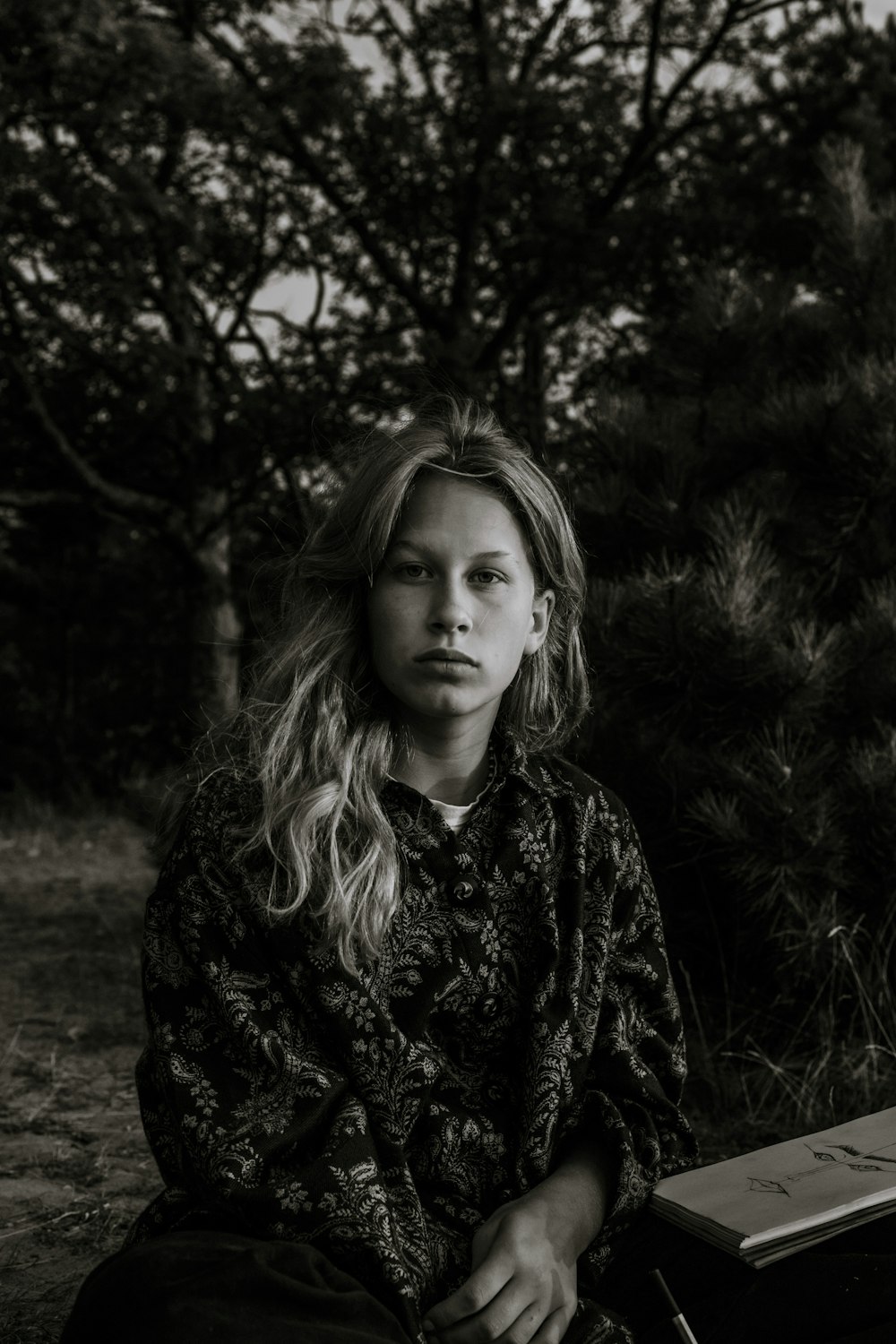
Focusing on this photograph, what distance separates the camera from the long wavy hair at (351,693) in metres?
1.69

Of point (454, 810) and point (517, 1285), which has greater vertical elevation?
point (454, 810)

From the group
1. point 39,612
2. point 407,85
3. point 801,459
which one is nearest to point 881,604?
point 801,459

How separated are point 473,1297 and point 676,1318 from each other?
0.25 metres

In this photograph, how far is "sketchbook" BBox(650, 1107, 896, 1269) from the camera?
1.44 meters

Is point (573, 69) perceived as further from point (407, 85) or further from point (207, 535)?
point (207, 535)

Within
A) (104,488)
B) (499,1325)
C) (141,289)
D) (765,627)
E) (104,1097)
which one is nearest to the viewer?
(499,1325)

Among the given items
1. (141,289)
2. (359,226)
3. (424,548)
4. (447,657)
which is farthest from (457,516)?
(359,226)

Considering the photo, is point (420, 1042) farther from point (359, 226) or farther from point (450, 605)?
point (359, 226)

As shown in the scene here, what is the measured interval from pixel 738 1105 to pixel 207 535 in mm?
8652

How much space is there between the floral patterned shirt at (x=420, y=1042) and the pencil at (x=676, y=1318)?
3.7 inches

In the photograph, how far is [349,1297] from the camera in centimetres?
134

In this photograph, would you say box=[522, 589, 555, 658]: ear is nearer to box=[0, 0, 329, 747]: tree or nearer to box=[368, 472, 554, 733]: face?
box=[368, 472, 554, 733]: face

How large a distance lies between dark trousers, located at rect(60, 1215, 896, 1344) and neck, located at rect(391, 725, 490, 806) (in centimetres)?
71

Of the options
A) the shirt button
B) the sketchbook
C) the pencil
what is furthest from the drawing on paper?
the shirt button
